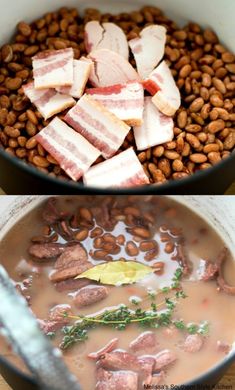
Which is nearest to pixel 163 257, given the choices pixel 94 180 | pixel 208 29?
pixel 94 180

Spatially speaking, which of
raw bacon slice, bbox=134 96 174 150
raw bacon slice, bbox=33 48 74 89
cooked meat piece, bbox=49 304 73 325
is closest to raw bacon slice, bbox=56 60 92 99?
raw bacon slice, bbox=33 48 74 89

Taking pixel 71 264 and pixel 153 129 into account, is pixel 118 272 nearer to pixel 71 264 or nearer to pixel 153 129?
pixel 71 264

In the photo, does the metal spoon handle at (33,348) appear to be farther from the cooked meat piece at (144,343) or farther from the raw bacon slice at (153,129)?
the raw bacon slice at (153,129)

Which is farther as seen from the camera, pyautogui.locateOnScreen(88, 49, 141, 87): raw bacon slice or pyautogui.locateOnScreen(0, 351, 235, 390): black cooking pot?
pyautogui.locateOnScreen(88, 49, 141, 87): raw bacon slice

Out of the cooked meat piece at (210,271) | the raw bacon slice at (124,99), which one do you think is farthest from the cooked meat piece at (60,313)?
the raw bacon slice at (124,99)

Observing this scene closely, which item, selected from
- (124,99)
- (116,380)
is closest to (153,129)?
(124,99)

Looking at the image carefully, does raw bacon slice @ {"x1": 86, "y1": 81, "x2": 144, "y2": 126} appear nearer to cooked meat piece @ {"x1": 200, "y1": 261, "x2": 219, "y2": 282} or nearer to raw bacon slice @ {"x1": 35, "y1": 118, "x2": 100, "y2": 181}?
raw bacon slice @ {"x1": 35, "y1": 118, "x2": 100, "y2": 181}
